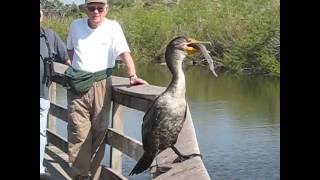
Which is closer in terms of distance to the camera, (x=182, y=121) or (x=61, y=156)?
(x=182, y=121)

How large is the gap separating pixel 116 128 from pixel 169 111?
31 centimetres

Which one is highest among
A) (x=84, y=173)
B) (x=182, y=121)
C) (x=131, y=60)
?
(x=131, y=60)

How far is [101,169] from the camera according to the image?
373 centimetres

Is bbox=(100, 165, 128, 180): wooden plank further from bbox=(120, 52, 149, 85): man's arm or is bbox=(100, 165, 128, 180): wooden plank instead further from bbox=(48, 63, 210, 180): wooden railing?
bbox=(120, 52, 149, 85): man's arm

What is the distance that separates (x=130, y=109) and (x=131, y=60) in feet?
0.78

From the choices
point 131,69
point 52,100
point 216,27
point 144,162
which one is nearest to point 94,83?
point 131,69

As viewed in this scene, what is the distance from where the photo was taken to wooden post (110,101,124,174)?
3697 mm

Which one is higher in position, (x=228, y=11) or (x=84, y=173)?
(x=228, y=11)

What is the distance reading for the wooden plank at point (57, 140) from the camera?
12.4ft

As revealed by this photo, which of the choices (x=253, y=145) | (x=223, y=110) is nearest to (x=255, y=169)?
(x=253, y=145)

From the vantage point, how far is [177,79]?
353 centimetres

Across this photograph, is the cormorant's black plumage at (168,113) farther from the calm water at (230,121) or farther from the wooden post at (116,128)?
the wooden post at (116,128)

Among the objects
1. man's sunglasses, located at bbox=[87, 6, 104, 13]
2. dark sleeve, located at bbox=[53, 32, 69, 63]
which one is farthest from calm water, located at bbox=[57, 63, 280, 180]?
man's sunglasses, located at bbox=[87, 6, 104, 13]
